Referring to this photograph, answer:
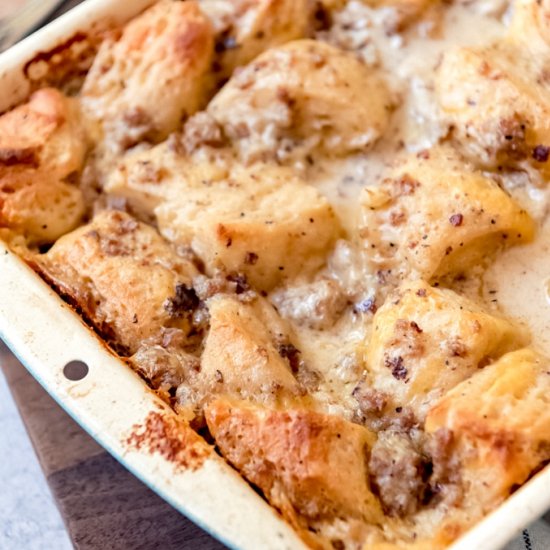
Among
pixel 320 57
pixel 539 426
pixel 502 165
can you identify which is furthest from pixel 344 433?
pixel 320 57

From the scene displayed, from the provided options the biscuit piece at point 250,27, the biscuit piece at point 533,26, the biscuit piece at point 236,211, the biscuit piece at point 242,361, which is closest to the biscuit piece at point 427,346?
the biscuit piece at point 242,361

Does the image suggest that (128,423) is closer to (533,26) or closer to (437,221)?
(437,221)

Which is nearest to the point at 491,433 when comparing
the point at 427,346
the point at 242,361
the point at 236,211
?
the point at 427,346

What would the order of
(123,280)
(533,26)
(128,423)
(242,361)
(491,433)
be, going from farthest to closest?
(533,26) → (123,280) → (242,361) → (128,423) → (491,433)

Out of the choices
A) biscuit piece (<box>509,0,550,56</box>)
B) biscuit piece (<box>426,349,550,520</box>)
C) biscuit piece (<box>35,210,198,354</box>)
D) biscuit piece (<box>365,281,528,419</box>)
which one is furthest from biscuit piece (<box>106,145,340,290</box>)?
biscuit piece (<box>509,0,550,56</box>)

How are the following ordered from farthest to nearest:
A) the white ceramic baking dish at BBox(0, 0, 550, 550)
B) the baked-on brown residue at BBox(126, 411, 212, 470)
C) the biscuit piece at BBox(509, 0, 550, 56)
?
the biscuit piece at BBox(509, 0, 550, 56) → the baked-on brown residue at BBox(126, 411, 212, 470) → the white ceramic baking dish at BBox(0, 0, 550, 550)

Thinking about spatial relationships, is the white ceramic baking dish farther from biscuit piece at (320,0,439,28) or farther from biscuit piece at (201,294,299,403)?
biscuit piece at (320,0,439,28)

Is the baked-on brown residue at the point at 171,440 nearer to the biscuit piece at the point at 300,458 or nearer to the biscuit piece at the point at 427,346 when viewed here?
the biscuit piece at the point at 300,458
